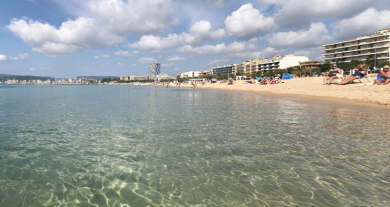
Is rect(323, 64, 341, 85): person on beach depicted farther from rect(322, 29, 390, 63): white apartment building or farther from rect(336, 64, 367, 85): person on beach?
rect(322, 29, 390, 63): white apartment building

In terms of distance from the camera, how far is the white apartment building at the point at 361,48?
84375 mm

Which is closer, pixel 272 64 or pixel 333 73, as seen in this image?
pixel 333 73

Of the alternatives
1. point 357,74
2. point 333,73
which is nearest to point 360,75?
point 357,74

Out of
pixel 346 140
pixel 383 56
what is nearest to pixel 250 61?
pixel 383 56

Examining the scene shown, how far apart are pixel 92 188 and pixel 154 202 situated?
1.78m

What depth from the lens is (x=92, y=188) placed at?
5.21 metres

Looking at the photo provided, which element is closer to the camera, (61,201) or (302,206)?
(302,206)

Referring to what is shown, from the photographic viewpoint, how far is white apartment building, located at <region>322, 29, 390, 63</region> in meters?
84.4

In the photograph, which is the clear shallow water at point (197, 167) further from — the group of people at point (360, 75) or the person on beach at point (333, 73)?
the person on beach at point (333, 73)

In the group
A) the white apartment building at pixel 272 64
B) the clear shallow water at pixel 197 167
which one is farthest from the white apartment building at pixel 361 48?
the clear shallow water at pixel 197 167

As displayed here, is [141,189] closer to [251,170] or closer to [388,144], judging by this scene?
[251,170]

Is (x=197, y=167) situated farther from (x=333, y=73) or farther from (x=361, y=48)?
(x=361, y=48)

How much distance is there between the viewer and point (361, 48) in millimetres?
91375

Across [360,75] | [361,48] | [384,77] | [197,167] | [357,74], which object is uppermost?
[361,48]
